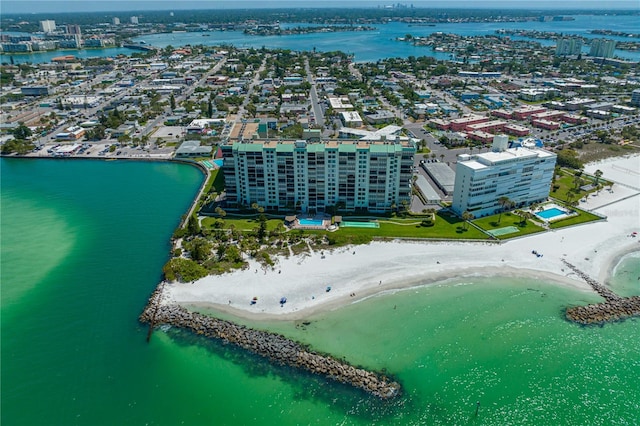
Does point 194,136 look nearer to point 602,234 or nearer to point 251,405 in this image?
point 251,405

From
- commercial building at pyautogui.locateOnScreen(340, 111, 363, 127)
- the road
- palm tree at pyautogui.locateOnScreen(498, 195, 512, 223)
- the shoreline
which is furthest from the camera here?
the road

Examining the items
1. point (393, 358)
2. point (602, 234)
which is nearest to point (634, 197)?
point (602, 234)

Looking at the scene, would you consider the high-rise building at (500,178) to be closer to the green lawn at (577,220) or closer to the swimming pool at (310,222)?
the green lawn at (577,220)

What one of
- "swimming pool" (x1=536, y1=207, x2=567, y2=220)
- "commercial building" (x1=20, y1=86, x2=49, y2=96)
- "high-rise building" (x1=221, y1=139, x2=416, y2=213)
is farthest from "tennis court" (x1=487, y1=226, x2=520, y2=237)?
"commercial building" (x1=20, y1=86, x2=49, y2=96)

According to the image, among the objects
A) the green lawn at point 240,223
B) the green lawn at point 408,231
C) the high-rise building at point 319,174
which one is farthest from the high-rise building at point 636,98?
the green lawn at point 240,223

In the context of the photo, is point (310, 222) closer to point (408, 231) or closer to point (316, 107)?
point (408, 231)

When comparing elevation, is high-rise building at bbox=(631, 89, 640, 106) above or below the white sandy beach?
above

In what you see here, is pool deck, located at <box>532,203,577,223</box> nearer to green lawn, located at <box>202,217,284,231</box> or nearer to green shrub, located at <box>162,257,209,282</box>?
green lawn, located at <box>202,217,284,231</box>
